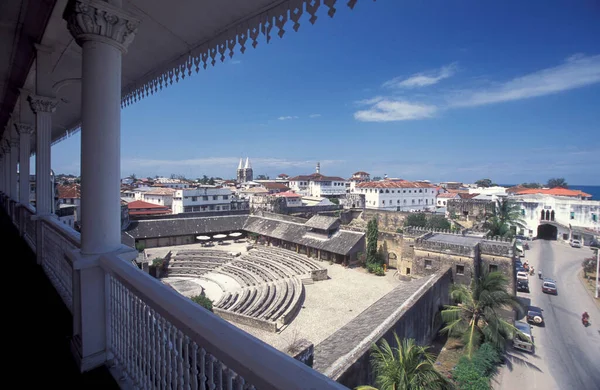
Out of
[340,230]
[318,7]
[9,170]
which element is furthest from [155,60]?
[340,230]

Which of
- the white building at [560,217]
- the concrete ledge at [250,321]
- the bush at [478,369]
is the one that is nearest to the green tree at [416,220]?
the white building at [560,217]

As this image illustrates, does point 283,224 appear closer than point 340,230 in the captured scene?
No

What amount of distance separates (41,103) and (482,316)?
49.8ft

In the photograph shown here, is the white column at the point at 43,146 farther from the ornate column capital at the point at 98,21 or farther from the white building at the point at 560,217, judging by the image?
the white building at the point at 560,217

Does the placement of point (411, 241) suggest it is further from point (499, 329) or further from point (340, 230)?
point (499, 329)

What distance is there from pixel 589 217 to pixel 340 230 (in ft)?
101

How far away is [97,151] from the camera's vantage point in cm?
249

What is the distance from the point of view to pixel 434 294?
1349 centimetres

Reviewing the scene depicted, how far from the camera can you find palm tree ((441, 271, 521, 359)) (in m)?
11.9

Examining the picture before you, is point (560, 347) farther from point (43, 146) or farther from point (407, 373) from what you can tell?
point (43, 146)

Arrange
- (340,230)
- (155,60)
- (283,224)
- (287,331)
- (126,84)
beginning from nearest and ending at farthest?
1. (155,60)
2. (126,84)
3. (287,331)
4. (340,230)
5. (283,224)

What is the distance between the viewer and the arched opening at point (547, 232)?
122 ft

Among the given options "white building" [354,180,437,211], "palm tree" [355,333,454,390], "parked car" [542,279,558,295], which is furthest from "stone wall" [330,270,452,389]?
"white building" [354,180,437,211]

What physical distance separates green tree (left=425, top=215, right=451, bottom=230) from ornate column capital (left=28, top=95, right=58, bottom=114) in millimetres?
30978
